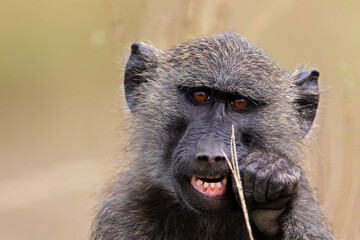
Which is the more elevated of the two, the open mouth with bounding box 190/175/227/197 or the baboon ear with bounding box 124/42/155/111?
the baboon ear with bounding box 124/42/155/111

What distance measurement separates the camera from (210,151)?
6.93m

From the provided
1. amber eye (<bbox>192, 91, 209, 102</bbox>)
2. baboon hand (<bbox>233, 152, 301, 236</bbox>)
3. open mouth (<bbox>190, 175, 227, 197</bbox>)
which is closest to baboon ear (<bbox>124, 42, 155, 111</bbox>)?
amber eye (<bbox>192, 91, 209, 102</bbox>)

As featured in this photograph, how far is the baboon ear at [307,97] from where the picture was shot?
836 cm

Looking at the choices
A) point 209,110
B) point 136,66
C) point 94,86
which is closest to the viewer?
point 209,110

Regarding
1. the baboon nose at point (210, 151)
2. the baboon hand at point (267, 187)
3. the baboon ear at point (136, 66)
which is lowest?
the baboon hand at point (267, 187)

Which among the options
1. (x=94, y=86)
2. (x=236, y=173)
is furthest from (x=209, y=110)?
(x=94, y=86)

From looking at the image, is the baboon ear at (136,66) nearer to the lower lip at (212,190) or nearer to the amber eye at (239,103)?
the amber eye at (239,103)

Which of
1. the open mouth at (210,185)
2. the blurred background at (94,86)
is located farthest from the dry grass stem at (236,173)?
the blurred background at (94,86)

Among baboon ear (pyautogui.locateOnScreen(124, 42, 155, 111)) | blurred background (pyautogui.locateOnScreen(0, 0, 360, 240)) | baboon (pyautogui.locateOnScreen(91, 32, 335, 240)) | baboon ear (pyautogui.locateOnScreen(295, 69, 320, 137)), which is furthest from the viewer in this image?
blurred background (pyautogui.locateOnScreen(0, 0, 360, 240))

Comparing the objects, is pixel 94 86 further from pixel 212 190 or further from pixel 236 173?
pixel 236 173

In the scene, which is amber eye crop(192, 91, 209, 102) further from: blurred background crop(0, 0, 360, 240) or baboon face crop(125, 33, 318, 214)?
blurred background crop(0, 0, 360, 240)

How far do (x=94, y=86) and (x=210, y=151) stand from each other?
Result: 30.3ft

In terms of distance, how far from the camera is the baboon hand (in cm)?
690

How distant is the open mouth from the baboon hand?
0.58 feet
